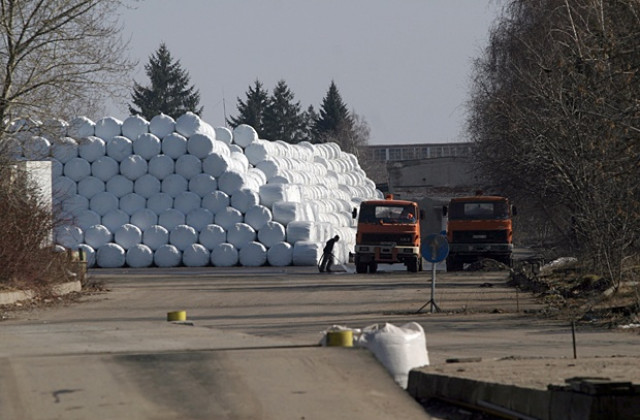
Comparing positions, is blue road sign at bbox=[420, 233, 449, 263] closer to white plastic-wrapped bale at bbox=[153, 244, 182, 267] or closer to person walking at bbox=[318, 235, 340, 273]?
person walking at bbox=[318, 235, 340, 273]

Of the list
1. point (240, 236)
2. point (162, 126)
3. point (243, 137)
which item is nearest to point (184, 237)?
point (240, 236)

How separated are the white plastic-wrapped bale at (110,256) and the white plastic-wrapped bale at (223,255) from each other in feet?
12.8

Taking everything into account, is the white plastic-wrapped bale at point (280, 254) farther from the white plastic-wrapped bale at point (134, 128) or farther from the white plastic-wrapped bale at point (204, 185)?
the white plastic-wrapped bale at point (134, 128)

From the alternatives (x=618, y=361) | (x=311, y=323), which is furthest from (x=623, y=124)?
(x=618, y=361)

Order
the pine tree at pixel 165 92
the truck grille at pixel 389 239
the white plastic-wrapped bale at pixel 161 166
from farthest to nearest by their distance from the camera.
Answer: the pine tree at pixel 165 92 → the white plastic-wrapped bale at pixel 161 166 → the truck grille at pixel 389 239

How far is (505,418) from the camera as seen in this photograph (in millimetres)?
9312

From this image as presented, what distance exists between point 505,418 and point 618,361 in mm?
2671

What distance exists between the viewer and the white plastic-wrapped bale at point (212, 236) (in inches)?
1987

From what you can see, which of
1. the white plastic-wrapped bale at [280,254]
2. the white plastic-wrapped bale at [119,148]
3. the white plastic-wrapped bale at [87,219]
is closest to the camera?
the white plastic-wrapped bale at [280,254]

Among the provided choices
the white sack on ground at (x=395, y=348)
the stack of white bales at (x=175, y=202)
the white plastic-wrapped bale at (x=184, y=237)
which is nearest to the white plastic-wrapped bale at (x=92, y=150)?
the stack of white bales at (x=175, y=202)

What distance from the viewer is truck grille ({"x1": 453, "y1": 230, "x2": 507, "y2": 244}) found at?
41.6m

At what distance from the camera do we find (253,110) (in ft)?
436

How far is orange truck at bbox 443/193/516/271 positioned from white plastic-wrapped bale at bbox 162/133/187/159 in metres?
15.1

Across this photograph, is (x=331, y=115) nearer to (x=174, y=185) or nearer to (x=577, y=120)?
(x=174, y=185)
